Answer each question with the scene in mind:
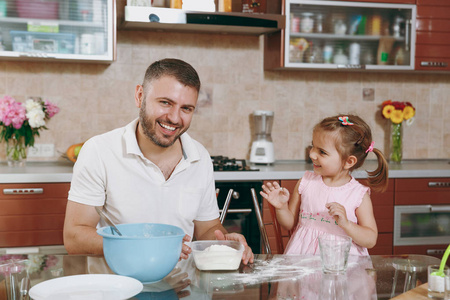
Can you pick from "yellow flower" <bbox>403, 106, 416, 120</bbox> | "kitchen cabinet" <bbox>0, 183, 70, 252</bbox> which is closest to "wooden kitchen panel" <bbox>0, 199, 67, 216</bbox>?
"kitchen cabinet" <bbox>0, 183, 70, 252</bbox>

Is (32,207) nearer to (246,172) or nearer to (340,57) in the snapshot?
(246,172)

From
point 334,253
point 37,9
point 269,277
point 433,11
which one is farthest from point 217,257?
point 433,11

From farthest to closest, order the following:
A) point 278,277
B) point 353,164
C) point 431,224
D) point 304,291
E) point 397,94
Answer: point 397,94 < point 431,224 < point 353,164 < point 278,277 < point 304,291

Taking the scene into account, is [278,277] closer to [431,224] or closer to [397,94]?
[431,224]

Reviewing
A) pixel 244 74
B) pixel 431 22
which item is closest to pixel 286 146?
pixel 244 74

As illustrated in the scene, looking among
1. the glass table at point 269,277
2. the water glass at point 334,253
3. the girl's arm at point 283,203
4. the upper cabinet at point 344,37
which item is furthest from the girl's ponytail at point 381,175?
the upper cabinet at point 344,37

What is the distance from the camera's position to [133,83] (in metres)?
3.47

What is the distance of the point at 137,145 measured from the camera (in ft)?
6.25

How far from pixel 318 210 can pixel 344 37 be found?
1808 millimetres

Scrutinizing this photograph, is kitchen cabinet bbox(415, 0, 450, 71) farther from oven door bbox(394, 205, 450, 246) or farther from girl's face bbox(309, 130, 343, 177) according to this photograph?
girl's face bbox(309, 130, 343, 177)

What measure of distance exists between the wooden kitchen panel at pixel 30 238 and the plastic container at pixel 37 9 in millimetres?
1214

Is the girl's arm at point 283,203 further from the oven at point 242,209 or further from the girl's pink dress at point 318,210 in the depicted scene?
the oven at point 242,209

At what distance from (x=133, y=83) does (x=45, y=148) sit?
687 mm

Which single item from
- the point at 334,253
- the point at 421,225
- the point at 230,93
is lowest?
the point at 421,225
